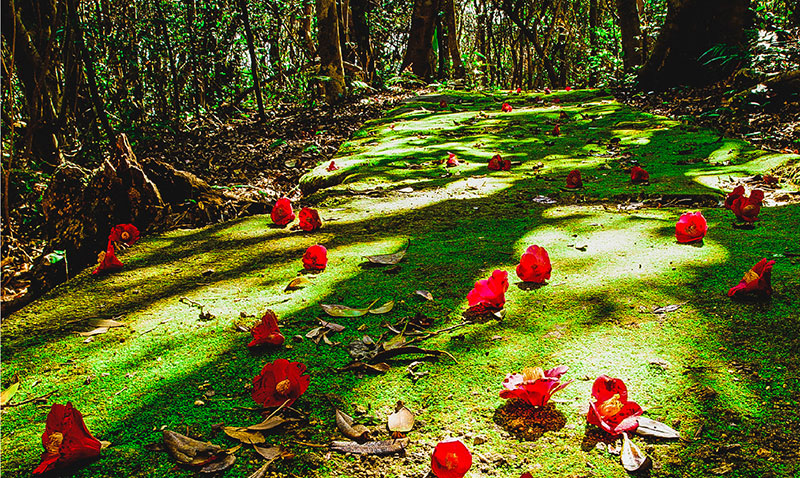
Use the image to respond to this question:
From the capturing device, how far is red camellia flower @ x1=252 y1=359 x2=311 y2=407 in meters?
1.33

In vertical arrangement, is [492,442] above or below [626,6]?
below

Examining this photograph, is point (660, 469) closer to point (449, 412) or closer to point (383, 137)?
point (449, 412)

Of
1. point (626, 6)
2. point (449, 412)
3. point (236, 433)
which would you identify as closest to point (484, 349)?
point (449, 412)

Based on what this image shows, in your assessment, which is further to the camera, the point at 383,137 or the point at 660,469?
the point at 383,137

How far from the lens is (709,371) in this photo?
1373mm

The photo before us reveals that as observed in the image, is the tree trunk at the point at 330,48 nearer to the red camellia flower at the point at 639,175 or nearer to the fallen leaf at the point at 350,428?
the red camellia flower at the point at 639,175

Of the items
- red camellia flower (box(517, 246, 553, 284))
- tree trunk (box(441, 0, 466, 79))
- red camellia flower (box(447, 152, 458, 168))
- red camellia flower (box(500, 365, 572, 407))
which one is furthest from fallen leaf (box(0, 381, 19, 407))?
tree trunk (box(441, 0, 466, 79))

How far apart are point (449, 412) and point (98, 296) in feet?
5.84

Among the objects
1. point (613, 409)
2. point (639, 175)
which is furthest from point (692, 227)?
point (613, 409)

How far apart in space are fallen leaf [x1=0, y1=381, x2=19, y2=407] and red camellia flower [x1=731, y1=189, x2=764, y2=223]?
3.07 meters

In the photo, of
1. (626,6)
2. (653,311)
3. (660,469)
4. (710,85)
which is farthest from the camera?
(626,6)

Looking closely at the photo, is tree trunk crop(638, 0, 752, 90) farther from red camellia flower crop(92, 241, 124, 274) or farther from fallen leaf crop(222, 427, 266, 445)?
fallen leaf crop(222, 427, 266, 445)

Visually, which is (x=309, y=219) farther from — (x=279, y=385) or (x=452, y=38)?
(x=452, y=38)

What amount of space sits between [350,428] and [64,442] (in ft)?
2.17
